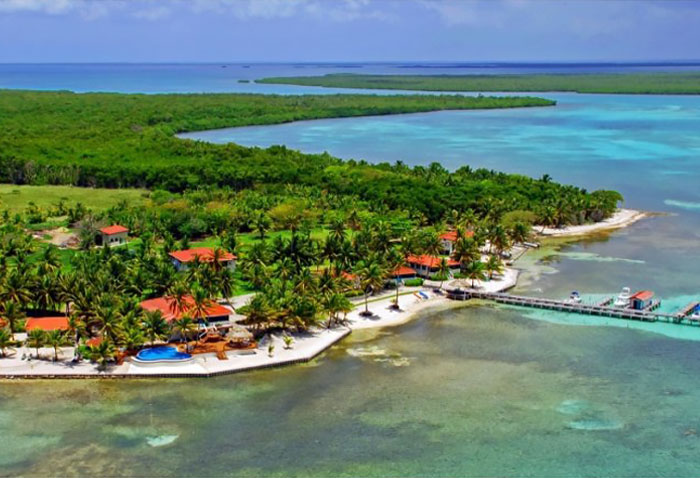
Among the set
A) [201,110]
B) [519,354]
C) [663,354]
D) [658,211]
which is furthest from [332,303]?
[201,110]

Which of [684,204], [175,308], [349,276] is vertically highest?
[684,204]

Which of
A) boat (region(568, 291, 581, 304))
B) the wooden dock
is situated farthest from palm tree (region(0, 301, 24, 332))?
boat (region(568, 291, 581, 304))

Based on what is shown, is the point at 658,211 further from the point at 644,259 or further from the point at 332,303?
the point at 332,303

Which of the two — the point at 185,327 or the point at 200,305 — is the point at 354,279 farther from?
the point at 185,327

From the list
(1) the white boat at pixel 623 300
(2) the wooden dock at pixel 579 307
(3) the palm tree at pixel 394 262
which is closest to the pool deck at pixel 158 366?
A: (3) the palm tree at pixel 394 262

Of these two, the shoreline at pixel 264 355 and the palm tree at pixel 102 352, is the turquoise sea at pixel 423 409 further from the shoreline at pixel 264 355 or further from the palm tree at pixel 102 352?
the palm tree at pixel 102 352

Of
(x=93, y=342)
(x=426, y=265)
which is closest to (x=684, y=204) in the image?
(x=426, y=265)
